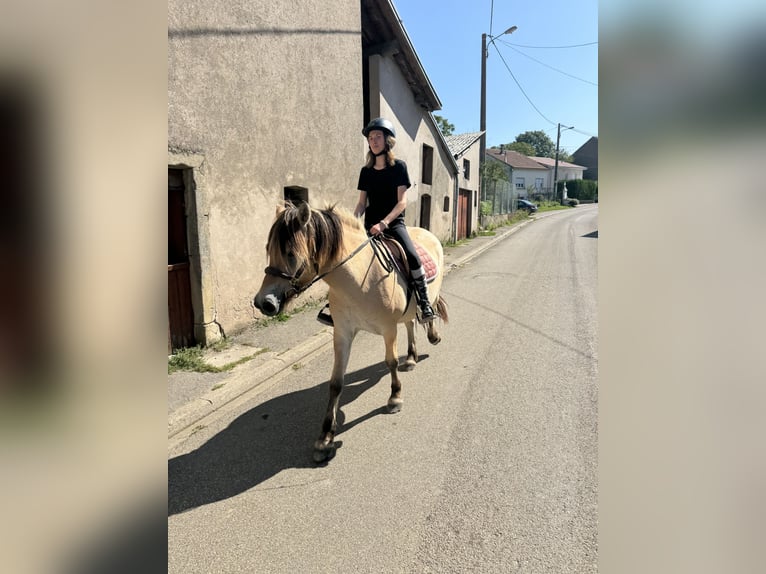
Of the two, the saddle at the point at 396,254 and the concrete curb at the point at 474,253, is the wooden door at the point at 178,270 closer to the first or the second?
the saddle at the point at 396,254

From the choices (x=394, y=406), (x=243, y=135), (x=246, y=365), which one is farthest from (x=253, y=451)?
(x=243, y=135)

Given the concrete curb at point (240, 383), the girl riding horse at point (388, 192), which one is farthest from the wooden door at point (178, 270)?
the girl riding horse at point (388, 192)

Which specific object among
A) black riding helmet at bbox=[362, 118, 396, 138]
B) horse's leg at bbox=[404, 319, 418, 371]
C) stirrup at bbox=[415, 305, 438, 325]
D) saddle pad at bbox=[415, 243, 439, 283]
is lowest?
horse's leg at bbox=[404, 319, 418, 371]

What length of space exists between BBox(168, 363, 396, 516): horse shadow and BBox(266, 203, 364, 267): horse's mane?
4.89 ft

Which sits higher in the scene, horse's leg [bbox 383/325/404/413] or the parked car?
the parked car

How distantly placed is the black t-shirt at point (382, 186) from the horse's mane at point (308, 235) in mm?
905

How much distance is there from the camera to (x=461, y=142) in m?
20.4

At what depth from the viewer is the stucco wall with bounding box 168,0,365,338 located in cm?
483

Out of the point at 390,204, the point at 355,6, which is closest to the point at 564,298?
the point at 390,204

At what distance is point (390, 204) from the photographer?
3.99 metres

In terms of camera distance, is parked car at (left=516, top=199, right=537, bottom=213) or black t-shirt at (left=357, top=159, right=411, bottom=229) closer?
black t-shirt at (left=357, top=159, right=411, bottom=229)

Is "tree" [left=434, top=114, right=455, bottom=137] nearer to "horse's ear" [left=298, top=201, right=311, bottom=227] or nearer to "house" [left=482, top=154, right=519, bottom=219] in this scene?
"house" [left=482, top=154, right=519, bottom=219]

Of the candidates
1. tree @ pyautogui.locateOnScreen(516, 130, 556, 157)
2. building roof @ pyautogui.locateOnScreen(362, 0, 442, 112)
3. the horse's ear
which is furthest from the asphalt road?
tree @ pyautogui.locateOnScreen(516, 130, 556, 157)
